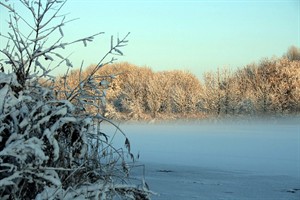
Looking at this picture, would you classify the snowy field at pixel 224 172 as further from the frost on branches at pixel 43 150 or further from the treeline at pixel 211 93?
the treeline at pixel 211 93

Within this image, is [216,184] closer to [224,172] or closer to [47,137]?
[224,172]

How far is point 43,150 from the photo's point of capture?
254 centimetres

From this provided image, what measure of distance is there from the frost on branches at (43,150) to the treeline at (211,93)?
35.0 metres

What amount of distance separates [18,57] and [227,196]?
18.0 ft

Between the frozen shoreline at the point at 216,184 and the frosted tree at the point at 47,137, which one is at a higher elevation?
the frosted tree at the point at 47,137

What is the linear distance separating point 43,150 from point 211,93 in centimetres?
4330

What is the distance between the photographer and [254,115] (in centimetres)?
4156

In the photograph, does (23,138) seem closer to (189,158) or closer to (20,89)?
(20,89)

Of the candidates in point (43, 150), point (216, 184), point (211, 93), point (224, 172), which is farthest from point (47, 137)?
point (211, 93)

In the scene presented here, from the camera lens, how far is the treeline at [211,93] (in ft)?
139

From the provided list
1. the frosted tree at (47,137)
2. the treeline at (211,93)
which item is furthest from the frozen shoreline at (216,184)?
the treeline at (211,93)

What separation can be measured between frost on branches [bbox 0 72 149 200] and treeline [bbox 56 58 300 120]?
1377 inches

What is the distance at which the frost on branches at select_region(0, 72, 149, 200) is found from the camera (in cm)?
237

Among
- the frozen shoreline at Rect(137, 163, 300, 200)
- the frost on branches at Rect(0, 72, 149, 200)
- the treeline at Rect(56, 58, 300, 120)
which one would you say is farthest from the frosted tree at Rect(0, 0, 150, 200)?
the treeline at Rect(56, 58, 300, 120)
